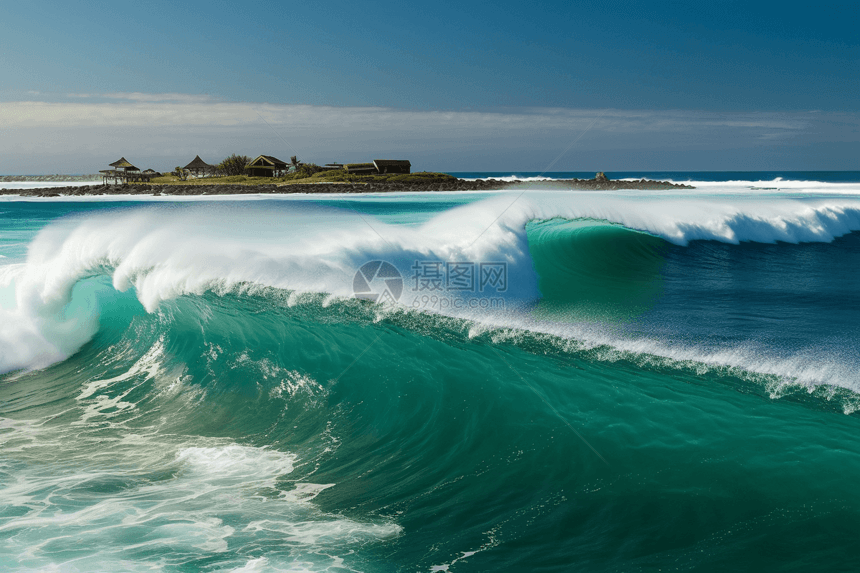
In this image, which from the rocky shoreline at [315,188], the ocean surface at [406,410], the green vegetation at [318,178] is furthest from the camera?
the green vegetation at [318,178]

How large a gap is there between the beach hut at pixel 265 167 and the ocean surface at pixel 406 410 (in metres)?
56.8

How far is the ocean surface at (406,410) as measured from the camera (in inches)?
130

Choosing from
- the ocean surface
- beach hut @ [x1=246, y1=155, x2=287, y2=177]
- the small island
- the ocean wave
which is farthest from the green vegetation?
the ocean surface

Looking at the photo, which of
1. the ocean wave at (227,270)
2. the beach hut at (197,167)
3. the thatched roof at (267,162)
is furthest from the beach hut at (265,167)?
the ocean wave at (227,270)

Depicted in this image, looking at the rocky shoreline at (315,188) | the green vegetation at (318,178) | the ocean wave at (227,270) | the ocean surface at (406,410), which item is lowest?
the ocean surface at (406,410)

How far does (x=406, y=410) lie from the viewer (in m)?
5.30

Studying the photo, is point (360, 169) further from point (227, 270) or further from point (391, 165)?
point (227, 270)

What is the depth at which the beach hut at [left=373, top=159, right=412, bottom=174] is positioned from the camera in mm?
64856

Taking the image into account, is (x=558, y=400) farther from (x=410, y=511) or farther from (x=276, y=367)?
(x=276, y=367)

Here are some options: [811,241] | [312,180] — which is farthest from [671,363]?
[312,180]

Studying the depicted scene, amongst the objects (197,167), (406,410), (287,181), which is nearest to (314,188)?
(287,181)

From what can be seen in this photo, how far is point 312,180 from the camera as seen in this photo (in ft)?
182

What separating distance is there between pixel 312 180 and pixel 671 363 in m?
53.3

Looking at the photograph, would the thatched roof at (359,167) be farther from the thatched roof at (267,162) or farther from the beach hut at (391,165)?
the thatched roof at (267,162)
